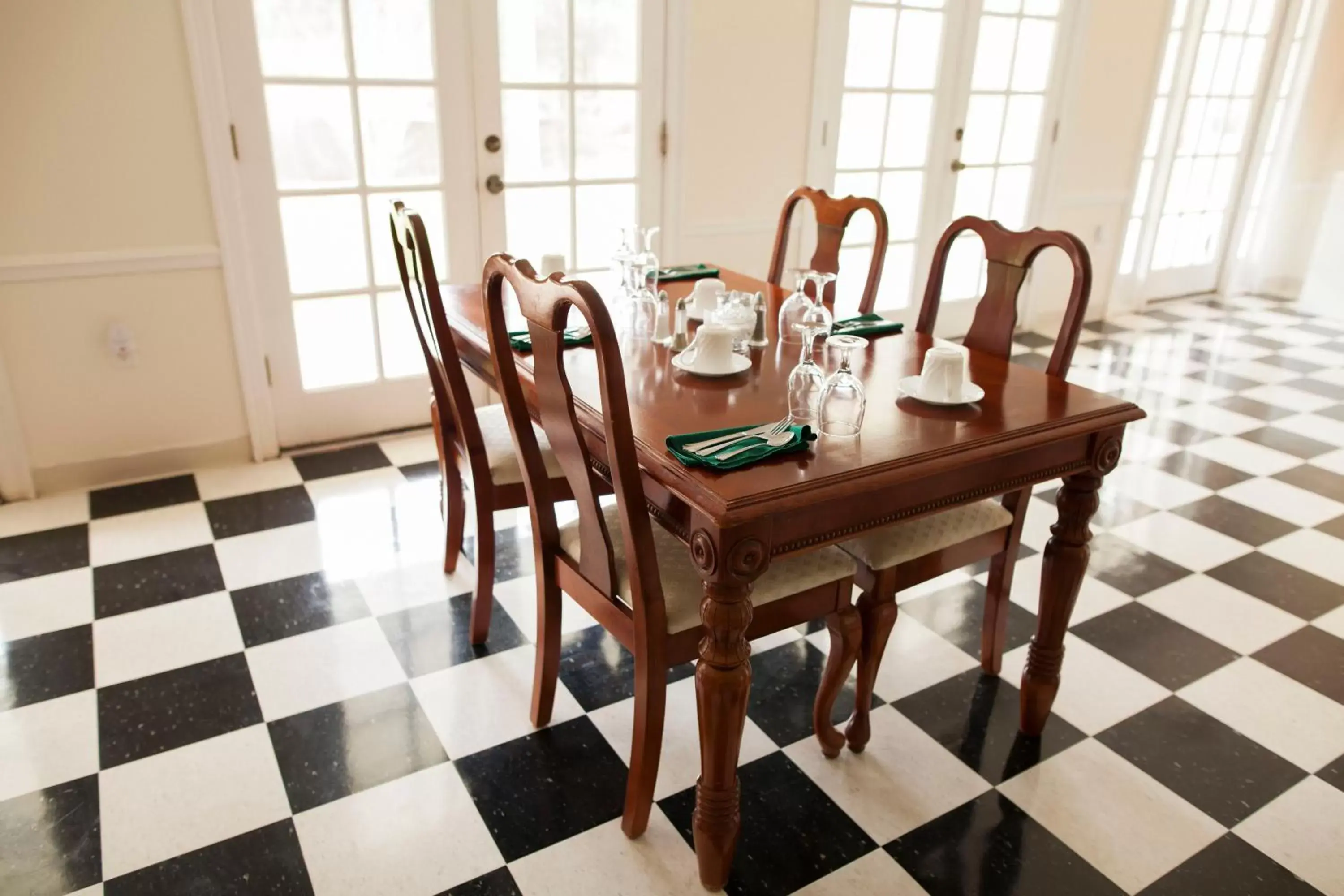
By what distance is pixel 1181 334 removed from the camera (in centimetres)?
489

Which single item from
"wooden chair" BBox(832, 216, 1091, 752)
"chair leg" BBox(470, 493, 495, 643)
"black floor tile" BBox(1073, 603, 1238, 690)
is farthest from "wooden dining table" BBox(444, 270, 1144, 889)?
"black floor tile" BBox(1073, 603, 1238, 690)

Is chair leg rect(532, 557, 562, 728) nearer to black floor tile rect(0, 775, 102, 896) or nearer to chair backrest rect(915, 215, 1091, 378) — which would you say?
black floor tile rect(0, 775, 102, 896)

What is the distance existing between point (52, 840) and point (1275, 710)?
8.00ft

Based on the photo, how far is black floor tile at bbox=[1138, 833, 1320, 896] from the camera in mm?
1552

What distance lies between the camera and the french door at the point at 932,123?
3887 mm

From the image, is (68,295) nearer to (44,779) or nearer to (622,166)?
(44,779)

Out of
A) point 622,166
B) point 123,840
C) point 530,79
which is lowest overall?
point 123,840

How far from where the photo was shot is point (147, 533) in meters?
2.64

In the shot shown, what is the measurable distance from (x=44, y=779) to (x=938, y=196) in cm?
403

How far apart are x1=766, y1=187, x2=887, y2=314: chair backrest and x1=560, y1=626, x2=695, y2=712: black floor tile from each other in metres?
0.98

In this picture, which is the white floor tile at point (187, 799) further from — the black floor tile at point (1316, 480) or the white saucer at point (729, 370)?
the black floor tile at point (1316, 480)

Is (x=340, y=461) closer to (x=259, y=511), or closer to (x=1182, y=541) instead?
(x=259, y=511)

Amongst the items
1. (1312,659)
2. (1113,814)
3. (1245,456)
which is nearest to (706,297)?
(1113,814)

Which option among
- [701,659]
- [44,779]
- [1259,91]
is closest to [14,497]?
[44,779]
